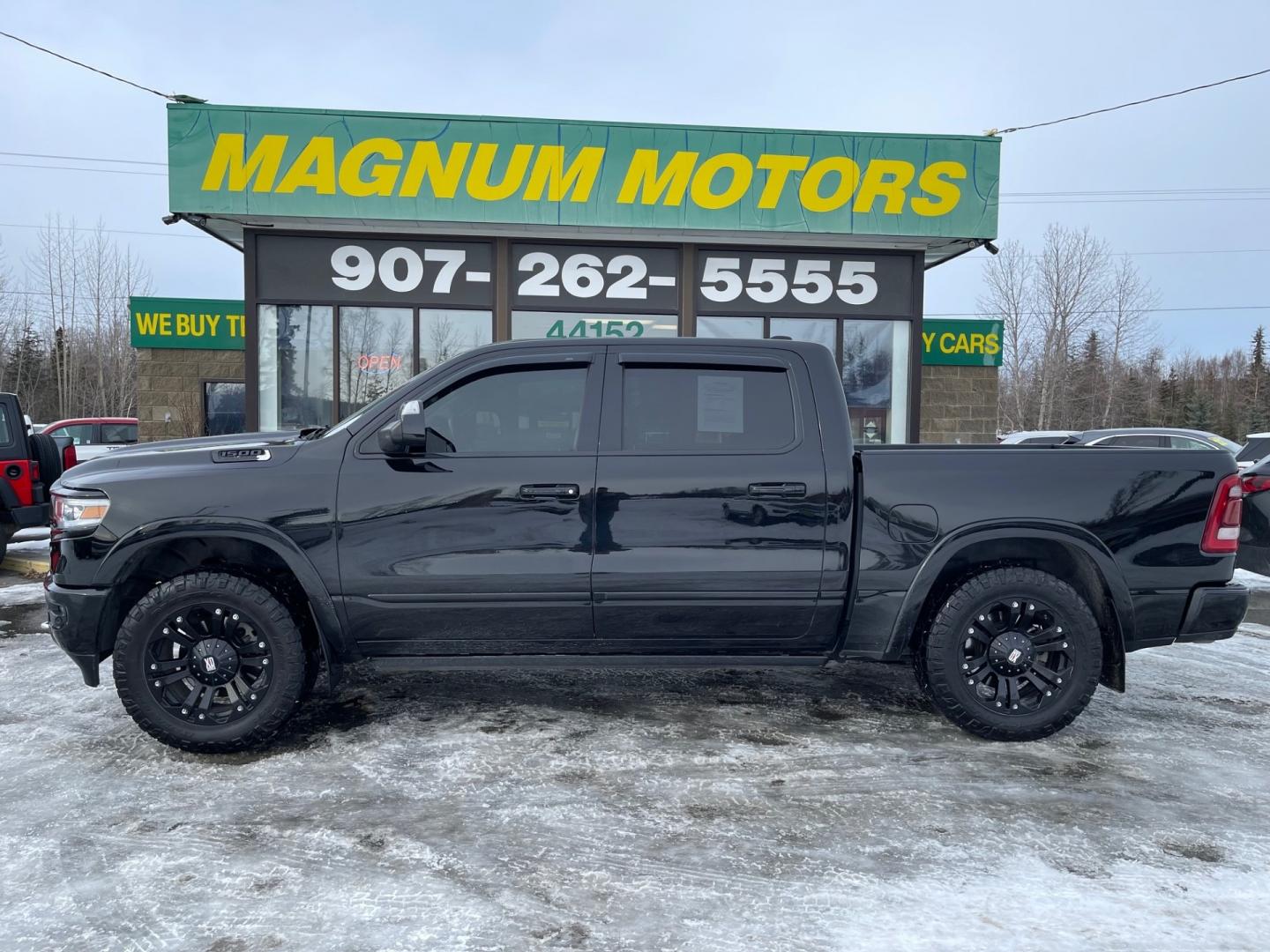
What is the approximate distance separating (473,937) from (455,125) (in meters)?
9.85

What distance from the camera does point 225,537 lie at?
3.76m

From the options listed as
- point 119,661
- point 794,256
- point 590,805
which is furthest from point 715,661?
point 794,256

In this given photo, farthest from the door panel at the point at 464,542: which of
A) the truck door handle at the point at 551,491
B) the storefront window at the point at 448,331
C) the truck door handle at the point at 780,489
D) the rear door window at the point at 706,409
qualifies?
the storefront window at the point at 448,331

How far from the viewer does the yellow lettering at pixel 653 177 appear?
1038 centimetres

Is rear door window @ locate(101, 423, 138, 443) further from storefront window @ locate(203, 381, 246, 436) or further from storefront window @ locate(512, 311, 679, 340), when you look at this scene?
storefront window @ locate(512, 311, 679, 340)

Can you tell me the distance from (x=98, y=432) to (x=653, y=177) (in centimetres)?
1545

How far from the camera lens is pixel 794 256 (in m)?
11.3

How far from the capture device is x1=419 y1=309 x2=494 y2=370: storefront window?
35.8 ft

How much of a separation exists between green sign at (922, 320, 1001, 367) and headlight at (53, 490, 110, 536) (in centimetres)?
1658

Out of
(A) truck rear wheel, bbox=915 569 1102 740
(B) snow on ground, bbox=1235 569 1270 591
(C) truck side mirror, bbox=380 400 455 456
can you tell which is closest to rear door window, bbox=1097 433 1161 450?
(B) snow on ground, bbox=1235 569 1270 591

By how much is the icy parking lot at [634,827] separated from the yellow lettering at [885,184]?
299 inches

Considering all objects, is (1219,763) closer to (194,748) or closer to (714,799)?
(714,799)

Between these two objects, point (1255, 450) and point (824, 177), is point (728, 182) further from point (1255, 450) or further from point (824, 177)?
point (1255, 450)

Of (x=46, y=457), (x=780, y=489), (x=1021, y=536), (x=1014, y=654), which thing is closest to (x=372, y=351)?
(x=46, y=457)
